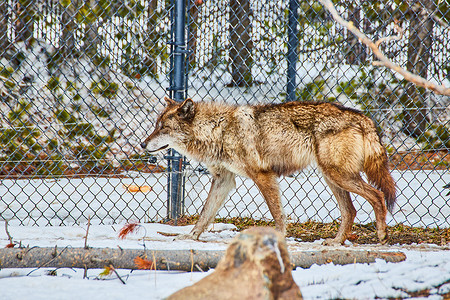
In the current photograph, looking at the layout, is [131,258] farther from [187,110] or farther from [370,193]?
[370,193]

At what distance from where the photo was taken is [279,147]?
4352 millimetres

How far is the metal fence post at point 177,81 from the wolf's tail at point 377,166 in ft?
7.12

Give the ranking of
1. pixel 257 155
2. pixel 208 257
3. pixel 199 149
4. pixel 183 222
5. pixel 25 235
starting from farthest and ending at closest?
pixel 183 222, pixel 199 149, pixel 257 155, pixel 25 235, pixel 208 257

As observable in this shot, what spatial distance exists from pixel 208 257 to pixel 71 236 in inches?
77.1

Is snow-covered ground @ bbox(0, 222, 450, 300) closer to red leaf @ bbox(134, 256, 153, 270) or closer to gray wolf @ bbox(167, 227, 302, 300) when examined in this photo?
red leaf @ bbox(134, 256, 153, 270)

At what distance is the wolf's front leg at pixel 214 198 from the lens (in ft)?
14.4

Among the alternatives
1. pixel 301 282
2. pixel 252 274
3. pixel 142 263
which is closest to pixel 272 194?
pixel 301 282

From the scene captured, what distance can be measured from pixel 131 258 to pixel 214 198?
1.88 meters

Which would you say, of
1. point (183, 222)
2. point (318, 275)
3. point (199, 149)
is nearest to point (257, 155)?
point (199, 149)

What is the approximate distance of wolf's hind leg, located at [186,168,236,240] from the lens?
440cm

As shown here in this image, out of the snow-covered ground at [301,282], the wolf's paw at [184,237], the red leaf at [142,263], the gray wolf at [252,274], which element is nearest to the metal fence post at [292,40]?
the wolf's paw at [184,237]

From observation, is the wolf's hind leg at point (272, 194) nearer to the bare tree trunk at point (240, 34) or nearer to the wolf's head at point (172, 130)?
the wolf's head at point (172, 130)

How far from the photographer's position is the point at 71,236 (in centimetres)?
414

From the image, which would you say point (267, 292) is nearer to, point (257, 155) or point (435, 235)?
point (257, 155)
